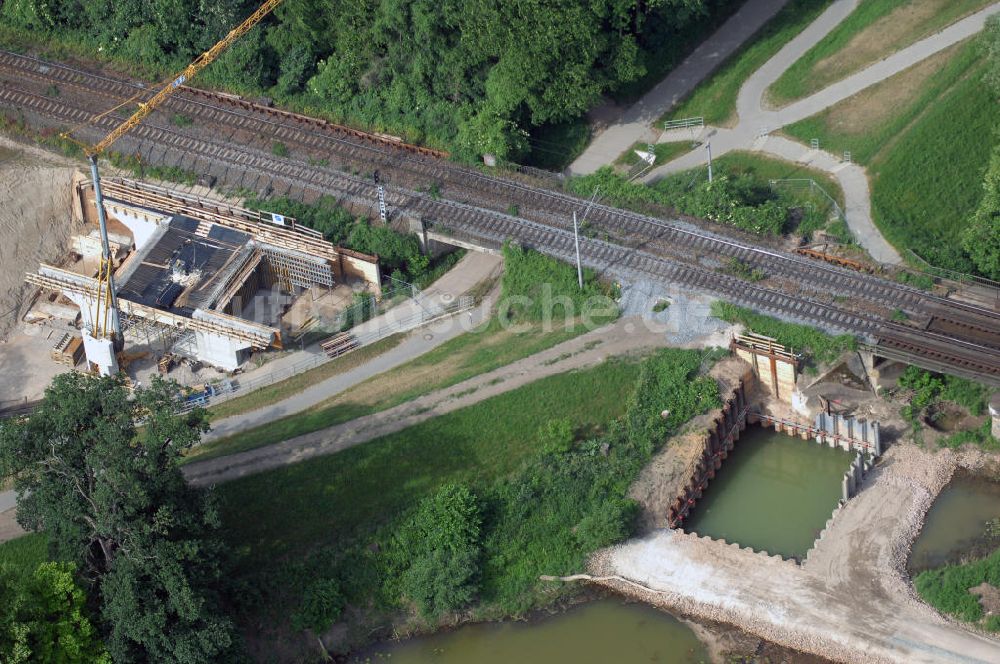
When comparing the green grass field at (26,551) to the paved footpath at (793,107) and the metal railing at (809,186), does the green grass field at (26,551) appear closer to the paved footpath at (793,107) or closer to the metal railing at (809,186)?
the paved footpath at (793,107)

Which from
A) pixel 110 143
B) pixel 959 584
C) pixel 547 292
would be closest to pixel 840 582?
pixel 959 584

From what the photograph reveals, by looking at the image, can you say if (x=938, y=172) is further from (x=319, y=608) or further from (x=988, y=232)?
(x=319, y=608)

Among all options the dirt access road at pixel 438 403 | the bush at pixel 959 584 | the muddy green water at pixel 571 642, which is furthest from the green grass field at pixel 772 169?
the muddy green water at pixel 571 642

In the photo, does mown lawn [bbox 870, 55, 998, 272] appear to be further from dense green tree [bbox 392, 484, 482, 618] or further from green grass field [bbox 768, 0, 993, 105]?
dense green tree [bbox 392, 484, 482, 618]

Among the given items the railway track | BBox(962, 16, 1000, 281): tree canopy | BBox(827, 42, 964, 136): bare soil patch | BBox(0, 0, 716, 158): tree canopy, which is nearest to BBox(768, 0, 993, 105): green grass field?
BBox(827, 42, 964, 136): bare soil patch

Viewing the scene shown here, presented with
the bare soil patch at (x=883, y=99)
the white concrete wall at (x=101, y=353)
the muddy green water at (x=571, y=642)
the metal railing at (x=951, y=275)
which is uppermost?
the bare soil patch at (x=883, y=99)

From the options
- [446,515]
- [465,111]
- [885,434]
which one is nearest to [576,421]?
[446,515]
